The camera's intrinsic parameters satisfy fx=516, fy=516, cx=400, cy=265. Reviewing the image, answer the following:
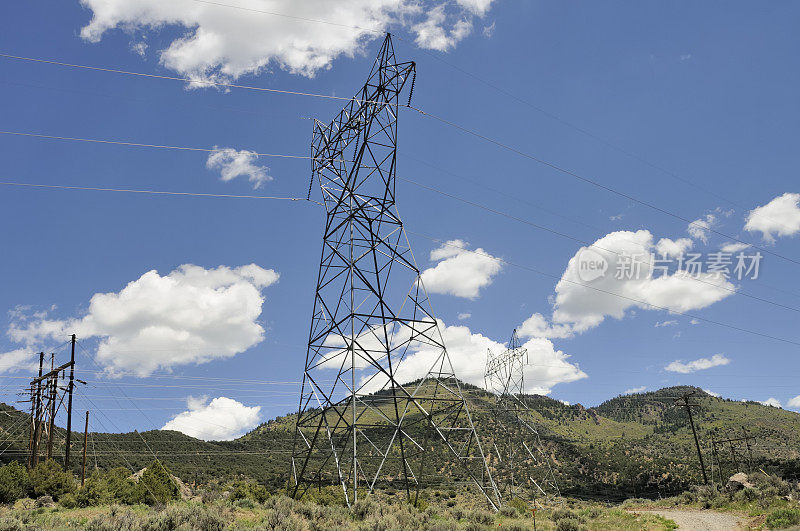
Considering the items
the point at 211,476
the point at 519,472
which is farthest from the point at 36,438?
the point at 519,472

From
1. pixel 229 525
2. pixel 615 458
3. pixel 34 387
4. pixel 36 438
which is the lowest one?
pixel 615 458

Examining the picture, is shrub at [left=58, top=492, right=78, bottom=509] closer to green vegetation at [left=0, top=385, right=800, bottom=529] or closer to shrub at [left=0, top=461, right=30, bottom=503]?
green vegetation at [left=0, top=385, right=800, bottom=529]

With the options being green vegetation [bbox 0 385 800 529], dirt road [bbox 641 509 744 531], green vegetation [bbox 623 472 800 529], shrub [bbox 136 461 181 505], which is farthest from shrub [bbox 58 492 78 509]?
green vegetation [bbox 623 472 800 529]

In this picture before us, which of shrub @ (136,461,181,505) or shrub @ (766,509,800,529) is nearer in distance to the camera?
shrub @ (766,509,800,529)

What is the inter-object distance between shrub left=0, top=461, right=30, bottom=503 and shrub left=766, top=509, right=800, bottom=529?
113ft

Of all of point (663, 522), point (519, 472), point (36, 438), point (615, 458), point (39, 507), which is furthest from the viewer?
point (615, 458)

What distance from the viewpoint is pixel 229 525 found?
1670 centimetres

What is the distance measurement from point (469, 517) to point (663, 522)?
7783 millimetres

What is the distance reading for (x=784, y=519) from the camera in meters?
18.1

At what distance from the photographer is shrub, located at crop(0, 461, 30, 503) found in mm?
26578

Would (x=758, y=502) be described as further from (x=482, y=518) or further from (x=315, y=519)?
(x=315, y=519)

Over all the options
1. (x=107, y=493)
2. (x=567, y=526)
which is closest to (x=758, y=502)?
(x=567, y=526)

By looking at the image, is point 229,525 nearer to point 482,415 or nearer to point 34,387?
point 34,387

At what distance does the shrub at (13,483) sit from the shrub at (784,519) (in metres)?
34.4
